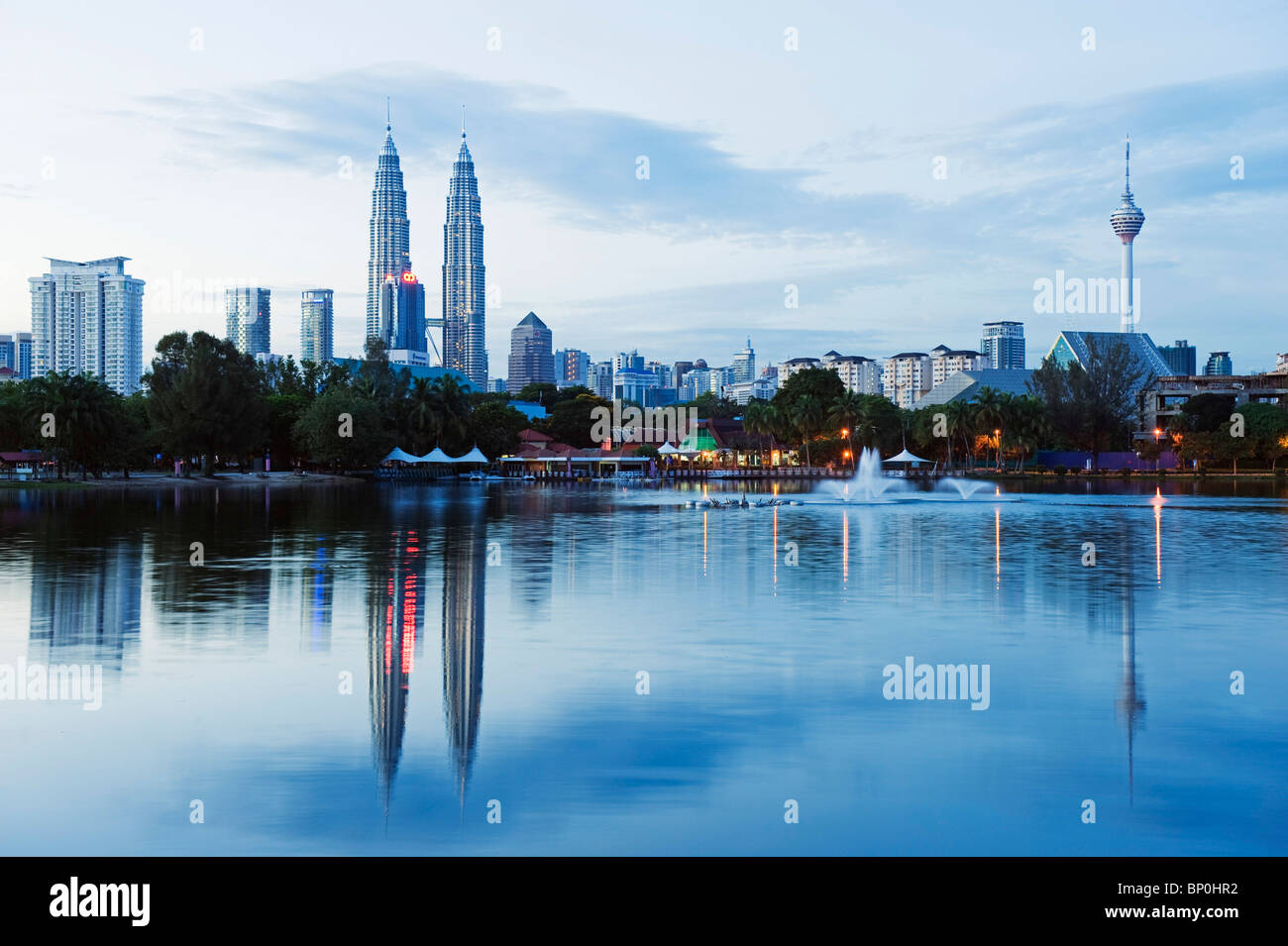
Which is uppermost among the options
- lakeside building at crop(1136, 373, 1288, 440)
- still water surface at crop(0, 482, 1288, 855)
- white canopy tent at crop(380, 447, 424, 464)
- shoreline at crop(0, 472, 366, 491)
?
lakeside building at crop(1136, 373, 1288, 440)

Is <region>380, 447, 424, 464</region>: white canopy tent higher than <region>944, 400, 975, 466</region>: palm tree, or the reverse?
<region>944, 400, 975, 466</region>: palm tree

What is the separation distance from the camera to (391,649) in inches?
510

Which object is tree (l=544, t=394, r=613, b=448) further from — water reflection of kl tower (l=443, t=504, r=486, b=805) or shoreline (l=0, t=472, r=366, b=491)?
water reflection of kl tower (l=443, t=504, r=486, b=805)

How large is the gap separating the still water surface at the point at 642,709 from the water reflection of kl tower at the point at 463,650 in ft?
0.18

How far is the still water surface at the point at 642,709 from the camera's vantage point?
7.02 m

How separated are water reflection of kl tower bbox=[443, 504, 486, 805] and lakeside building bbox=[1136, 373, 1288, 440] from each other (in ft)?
377

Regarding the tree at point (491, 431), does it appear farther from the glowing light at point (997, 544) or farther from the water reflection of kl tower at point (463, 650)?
the water reflection of kl tower at point (463, 650)

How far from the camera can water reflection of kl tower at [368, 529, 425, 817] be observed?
28.6ft

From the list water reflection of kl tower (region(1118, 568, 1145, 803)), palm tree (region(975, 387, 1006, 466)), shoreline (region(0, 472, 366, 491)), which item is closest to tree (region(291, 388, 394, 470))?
shoreline (region(0, 472, 366, 491))

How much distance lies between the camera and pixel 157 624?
14625mm

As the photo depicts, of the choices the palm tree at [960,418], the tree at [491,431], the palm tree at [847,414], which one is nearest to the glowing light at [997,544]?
the palm tree at [847,414]

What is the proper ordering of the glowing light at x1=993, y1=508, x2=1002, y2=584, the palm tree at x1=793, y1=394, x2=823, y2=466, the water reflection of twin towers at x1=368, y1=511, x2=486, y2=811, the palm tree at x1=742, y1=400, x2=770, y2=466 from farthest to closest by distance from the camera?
the palm tree at x1=742, y1=400, x2=770, y2=466, the palm tree at x1=793, y1=394, x2=823, y2=466, the glowing light at x1=993, y1=508, x2=1002, y2=584, the water reflection of twin towers at x1=368, y1=511, x2=486, y2=811

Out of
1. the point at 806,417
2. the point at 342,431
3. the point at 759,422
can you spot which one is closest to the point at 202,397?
the point at 342,431
